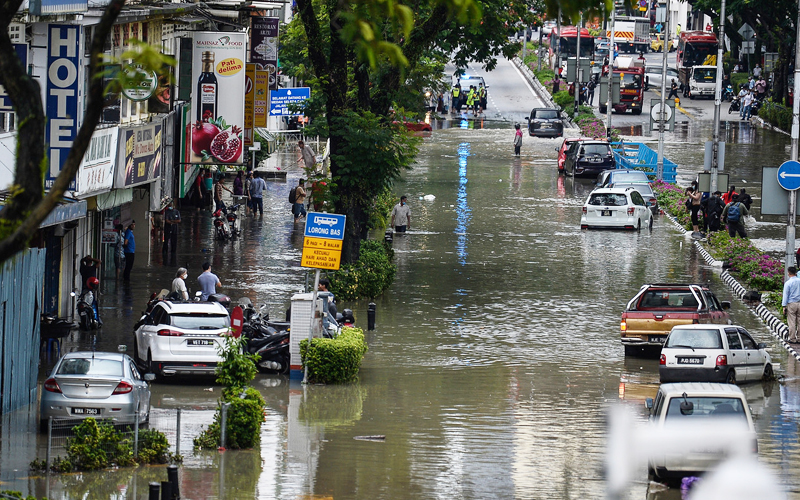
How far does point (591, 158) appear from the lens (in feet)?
172

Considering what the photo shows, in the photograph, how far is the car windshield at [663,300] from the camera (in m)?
25.0

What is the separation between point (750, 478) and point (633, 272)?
20.7 m

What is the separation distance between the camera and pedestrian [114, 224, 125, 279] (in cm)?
3067

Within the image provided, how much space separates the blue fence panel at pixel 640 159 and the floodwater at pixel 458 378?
28.3ft

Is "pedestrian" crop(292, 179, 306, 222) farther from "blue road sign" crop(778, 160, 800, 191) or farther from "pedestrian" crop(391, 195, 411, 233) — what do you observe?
"blue road sign" crop(778, 160, 800, 191)

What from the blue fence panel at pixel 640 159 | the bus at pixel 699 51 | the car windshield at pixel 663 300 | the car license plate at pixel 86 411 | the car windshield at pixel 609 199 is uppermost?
the bus at pixel 699 51

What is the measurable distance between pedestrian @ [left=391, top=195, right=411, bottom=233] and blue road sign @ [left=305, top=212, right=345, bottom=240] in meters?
17.4

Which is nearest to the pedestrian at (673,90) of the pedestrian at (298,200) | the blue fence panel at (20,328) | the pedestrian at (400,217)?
the pedestrian at (298,200)

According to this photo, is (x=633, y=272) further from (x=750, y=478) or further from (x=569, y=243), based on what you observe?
(x=750, y=478)

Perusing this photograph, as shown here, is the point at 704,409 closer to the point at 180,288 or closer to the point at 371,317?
the point at 371,317

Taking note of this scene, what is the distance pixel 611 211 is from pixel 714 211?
11.6 feet

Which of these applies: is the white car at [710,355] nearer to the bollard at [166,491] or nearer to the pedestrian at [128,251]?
the bollard at [166,491]

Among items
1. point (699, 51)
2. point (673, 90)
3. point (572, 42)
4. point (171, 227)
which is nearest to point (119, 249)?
point (171, 227)

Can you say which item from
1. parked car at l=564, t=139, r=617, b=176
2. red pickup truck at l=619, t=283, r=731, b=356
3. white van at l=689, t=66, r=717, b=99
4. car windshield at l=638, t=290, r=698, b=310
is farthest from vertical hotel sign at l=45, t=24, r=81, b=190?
white van at l=689, t=66, r=717, b=99
